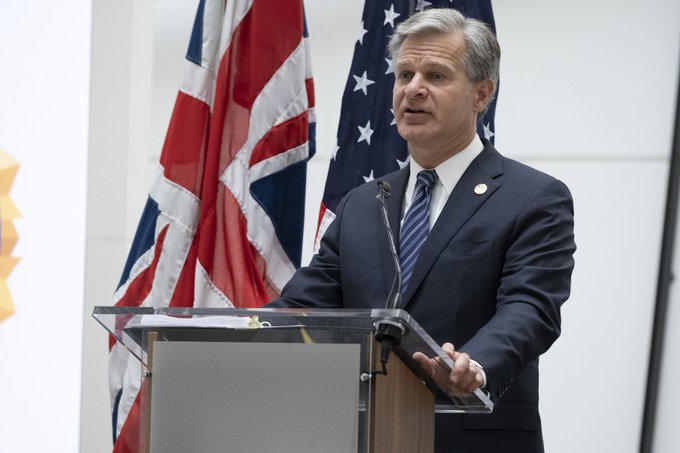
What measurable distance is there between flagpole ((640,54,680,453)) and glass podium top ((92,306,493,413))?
2.81m

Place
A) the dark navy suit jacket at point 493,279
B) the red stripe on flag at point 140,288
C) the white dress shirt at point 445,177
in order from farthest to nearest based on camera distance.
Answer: the red stripe on flag at point 140,288 → the white dress shirt at point 445,177 → the dark navy suit jacket at point 493,279

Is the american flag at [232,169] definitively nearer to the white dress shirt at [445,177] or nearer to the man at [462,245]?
the man at [462,245]

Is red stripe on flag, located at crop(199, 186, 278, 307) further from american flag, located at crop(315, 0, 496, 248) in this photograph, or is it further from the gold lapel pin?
the gold lapel pin

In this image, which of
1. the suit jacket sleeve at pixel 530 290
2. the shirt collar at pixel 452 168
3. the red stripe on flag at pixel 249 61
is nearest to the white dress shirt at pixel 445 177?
the shirt collar at pixel 452 168

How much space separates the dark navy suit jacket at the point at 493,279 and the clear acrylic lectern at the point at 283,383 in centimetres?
34

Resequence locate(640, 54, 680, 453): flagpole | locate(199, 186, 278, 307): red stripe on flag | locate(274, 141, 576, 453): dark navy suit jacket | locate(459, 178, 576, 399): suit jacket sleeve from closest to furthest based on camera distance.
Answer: locate(459, 178, 576, 399): suit jacket sleeve → locate(274, 141, 576, 453): dark navy suit jacket → locate(199, 186, 278, 307): red stripe on flag → locate(640, 54, 680, 453): flagpole

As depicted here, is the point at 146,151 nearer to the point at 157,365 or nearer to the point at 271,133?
the point at 271,133

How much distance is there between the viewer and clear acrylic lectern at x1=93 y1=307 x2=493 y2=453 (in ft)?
5.80

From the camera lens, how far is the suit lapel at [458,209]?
2451 millimetres

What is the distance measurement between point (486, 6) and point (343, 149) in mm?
805

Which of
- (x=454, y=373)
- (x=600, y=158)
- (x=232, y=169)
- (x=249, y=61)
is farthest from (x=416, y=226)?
(x=600, y=158)

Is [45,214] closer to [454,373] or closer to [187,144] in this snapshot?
[187,144]

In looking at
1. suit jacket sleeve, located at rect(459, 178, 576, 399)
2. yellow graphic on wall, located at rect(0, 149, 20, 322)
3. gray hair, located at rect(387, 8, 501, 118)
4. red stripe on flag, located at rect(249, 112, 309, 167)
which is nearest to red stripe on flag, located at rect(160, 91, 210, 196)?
red stripe on flag, located at rect(249, 112, 309, 167)

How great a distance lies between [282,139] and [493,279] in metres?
1.73
